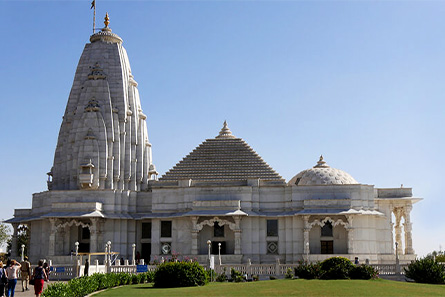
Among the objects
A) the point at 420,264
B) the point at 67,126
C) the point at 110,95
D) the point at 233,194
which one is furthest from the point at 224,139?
the point at 420,264

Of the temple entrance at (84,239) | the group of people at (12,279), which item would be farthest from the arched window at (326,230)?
the group of people at (12,279)

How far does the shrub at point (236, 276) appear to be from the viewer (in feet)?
115

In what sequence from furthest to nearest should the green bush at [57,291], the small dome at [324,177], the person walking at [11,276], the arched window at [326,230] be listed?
the small dome at [324,177]
the arched window at [326,230]
the person walking at [11,276]
the green bush at [57,291]

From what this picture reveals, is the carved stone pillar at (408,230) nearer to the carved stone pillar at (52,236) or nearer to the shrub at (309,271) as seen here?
the shrub at (309,271)

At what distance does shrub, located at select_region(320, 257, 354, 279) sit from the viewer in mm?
32656

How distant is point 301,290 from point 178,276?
6.41 m

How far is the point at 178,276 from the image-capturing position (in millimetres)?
30594

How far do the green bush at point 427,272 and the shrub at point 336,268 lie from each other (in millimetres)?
4296

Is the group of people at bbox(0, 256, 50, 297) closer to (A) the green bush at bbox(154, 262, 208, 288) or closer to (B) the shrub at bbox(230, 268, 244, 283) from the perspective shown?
(A) the green bush at bbox(154, 262, 208, 288)

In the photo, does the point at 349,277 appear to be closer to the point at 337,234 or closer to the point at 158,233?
the point at 337,234

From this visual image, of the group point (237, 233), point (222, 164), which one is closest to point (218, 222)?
point (237, 233)

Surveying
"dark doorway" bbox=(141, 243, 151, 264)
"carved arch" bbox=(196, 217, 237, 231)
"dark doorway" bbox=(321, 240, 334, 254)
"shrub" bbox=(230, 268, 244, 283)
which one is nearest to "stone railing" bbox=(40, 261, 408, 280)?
"shrub" bbox=(230, 268, 244, 283)

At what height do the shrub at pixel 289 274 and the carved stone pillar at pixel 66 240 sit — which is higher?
the carved stone pillar at pixel 66 240

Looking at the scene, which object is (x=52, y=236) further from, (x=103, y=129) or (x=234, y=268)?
(x=234, y=268)
